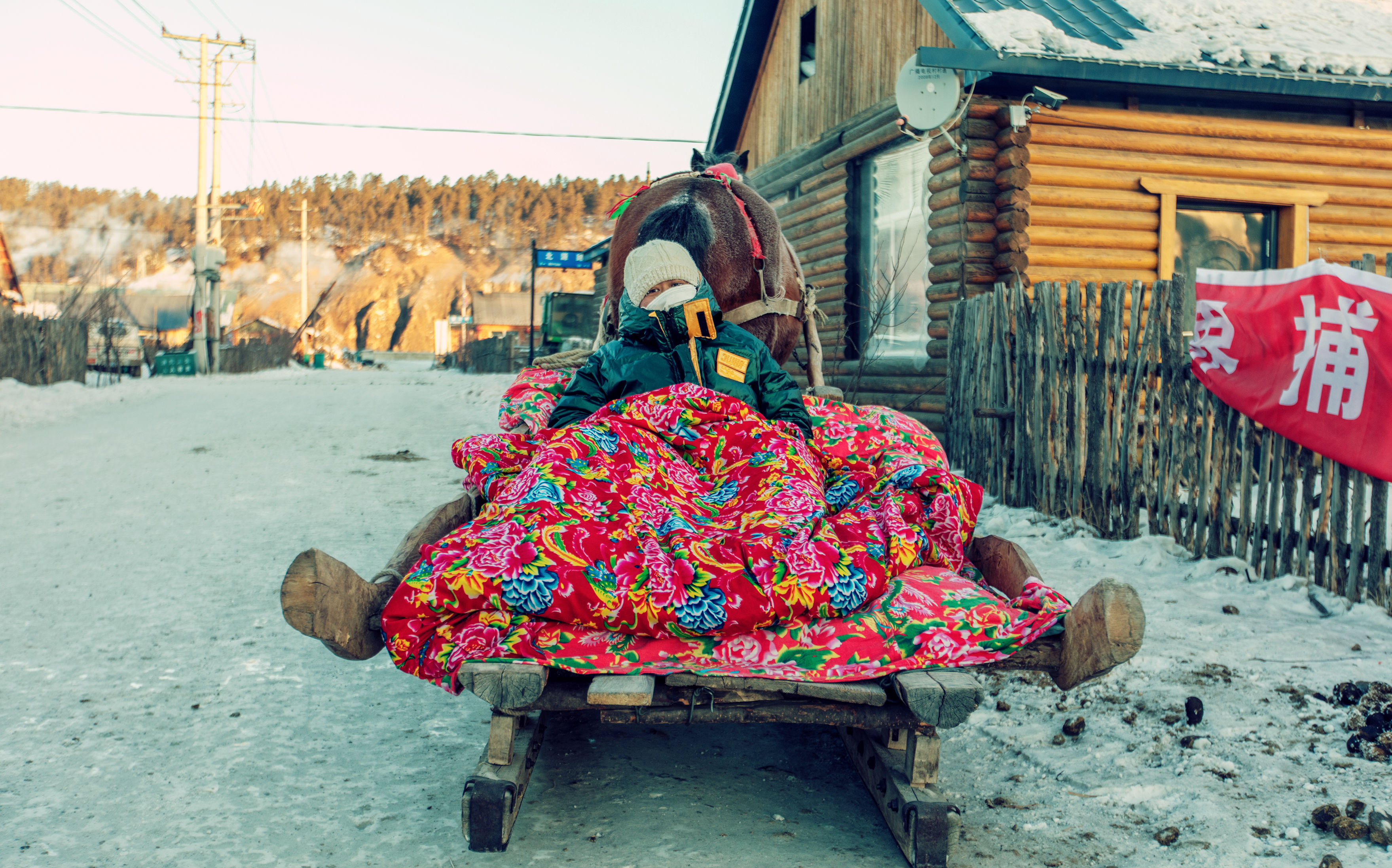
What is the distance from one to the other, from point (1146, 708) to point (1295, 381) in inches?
76.6

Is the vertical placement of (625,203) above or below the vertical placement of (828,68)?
below

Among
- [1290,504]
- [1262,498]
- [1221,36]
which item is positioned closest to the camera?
[1290,504]

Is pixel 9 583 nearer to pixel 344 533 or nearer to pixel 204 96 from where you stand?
pixel 344 533

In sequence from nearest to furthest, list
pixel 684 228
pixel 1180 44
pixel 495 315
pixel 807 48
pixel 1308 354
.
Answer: pixel 1308 354
pixel 684 228
pixel 1180 44
pixel 807 48
pixel 495 315

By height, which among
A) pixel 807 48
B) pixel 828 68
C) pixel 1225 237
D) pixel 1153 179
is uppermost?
pixel 807 48

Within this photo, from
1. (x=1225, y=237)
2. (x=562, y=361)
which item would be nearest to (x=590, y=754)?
(x=562, y=361)

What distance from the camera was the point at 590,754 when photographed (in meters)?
2.88

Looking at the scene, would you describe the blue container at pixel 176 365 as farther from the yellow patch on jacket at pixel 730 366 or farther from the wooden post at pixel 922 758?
the wooden post at pixel 922 758

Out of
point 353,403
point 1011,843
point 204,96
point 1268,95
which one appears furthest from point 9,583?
point 204,96

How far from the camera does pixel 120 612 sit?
406cm

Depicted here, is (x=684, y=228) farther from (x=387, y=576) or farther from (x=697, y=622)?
(x=697, y=622)

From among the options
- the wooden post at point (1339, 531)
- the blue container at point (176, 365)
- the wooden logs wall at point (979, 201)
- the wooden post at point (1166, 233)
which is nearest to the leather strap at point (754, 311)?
the wooden post at point (1339, 531)

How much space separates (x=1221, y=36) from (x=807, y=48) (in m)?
5.00

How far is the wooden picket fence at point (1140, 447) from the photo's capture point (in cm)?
412
